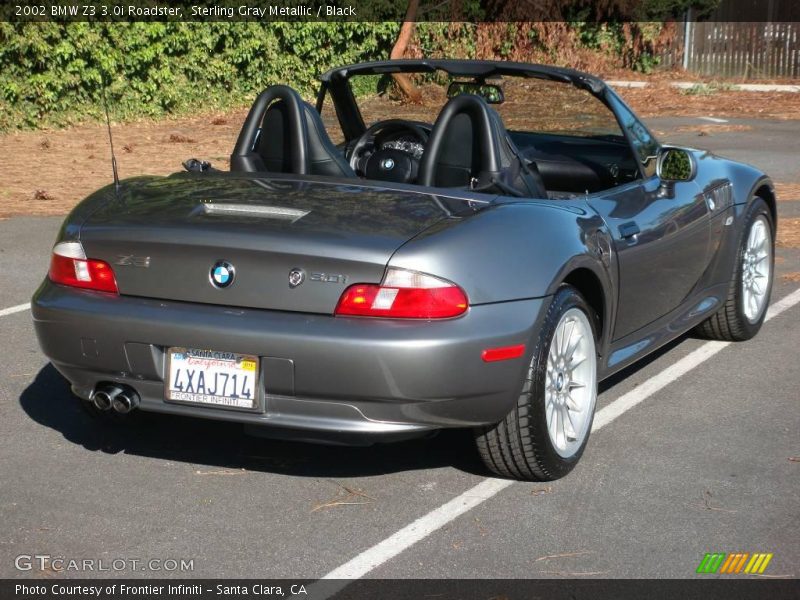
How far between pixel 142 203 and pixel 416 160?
1.43 m

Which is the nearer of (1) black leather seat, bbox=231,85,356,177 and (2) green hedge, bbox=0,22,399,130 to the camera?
(1) black leather seat, bbox=231,85,356,177

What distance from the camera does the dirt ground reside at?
13375 millimetres

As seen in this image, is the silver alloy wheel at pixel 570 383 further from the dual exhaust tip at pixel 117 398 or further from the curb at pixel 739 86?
the curb at pixel 739 86

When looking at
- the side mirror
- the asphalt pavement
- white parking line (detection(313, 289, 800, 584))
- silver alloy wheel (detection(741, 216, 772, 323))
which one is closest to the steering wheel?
the side mirror

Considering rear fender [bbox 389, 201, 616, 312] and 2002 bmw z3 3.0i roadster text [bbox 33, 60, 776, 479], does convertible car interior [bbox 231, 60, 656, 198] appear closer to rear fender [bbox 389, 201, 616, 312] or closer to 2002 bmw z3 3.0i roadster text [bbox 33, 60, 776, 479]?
2002 bmw z3 3.0i roadster text [bbox 33, 60, 776, 479]

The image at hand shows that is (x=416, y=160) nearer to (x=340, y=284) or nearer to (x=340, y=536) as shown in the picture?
(x=340, y=284)

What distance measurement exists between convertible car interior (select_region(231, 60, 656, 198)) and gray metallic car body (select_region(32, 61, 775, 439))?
340 mm

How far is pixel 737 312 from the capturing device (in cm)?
715

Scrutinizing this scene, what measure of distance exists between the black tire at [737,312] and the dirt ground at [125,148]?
6.20 m

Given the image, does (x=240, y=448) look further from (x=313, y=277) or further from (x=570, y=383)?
(x=570, y=383)

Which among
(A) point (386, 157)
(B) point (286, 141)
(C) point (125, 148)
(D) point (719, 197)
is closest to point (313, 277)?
(B) point (286, 141)

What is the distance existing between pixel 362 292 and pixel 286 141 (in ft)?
4.68
